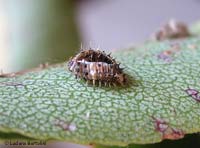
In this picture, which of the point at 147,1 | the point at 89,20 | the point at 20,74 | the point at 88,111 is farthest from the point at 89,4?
the point at 88,111

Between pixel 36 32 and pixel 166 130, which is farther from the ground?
pixel 36 32

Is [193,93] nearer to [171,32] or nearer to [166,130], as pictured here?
[166,130]

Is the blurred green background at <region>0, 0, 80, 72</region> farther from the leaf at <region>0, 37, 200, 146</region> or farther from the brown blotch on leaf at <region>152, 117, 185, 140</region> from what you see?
the brown blotch on leaf at <region>152, 117, 185, 140</region>

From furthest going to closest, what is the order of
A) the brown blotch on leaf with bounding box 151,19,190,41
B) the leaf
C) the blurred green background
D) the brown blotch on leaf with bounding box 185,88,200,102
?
1. the blurred green background
2. the brown blotch on leaf with bounding box 151,19,190,41
3. the brown blotch on leaf with bounding box 185,88,200,102
4. the leaf

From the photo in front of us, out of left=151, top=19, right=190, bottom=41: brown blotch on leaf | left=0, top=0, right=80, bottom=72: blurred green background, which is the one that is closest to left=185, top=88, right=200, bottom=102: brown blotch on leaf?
left=151, top=19, right=190, bottom=41: brown blotch on leaf

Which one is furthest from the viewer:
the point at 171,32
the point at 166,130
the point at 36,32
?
the point at 36,32

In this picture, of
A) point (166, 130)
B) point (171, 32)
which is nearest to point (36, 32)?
point (171, 32)
